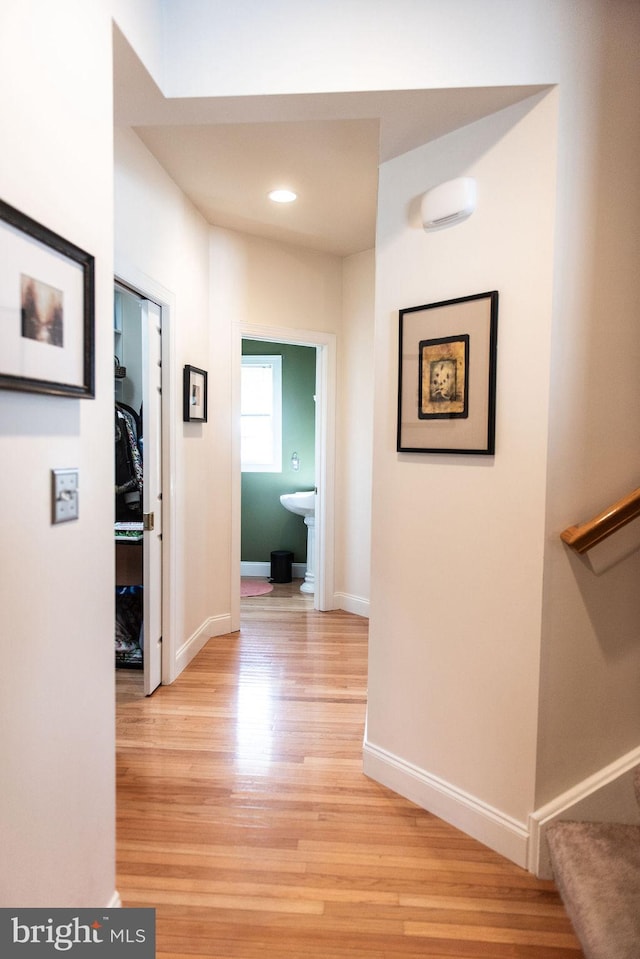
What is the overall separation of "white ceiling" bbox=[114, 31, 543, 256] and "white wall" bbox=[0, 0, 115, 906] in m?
0.42

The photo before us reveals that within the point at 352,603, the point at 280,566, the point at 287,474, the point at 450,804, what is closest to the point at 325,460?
the point at 352,603

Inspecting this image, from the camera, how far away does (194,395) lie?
3.55 m

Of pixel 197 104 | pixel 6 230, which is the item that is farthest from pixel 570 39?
pixel 6 230

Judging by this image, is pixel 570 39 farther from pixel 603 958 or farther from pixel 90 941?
pixel 90 941

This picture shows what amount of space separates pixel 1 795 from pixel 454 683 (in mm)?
1469

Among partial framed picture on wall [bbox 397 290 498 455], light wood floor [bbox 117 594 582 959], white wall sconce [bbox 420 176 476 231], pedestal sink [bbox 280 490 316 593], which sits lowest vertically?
light wood floor [bbox 117 594 582 959]

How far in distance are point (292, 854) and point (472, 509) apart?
125 centimetres

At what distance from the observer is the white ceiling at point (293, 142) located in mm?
1916

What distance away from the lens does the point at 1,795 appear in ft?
3.72

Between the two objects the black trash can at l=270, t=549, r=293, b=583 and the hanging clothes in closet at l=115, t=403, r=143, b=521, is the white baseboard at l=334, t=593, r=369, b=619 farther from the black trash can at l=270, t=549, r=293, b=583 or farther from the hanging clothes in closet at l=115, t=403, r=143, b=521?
the hanging clothes in closet at l=115, t=403, r=143, b=521

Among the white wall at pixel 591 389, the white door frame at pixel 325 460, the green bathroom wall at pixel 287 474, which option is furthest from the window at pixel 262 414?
the white wall at pixel 591 389

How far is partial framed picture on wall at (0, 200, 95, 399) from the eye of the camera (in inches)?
43.4

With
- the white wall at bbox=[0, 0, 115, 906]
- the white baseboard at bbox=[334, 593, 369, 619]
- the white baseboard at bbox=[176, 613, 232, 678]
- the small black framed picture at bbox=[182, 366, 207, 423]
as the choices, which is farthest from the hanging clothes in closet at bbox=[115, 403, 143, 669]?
the white wall at bbox=[0, 0, 115, 906]

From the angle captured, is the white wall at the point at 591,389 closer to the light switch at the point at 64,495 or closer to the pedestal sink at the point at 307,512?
the light switch at the point at 64,495
